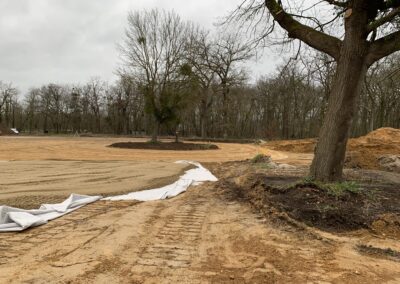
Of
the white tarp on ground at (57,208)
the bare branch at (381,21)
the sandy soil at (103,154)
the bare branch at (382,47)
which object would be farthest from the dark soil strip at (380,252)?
the sandy soil at (103,154)

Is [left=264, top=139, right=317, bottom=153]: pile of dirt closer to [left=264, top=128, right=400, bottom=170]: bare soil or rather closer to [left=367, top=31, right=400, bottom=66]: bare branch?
[left=264, top=128, right=400, bottom=170]: bare soil

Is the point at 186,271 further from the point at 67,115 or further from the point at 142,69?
the point at 67,115

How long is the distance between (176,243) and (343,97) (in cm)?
500

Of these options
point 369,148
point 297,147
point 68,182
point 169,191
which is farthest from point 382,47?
point 297,147

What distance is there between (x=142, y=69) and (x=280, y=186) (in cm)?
2392

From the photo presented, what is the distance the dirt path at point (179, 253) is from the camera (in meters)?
4.25

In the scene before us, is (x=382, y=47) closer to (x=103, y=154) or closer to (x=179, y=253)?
(x=179, y=253)

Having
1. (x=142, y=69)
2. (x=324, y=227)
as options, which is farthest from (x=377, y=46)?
(x=142, y=69)

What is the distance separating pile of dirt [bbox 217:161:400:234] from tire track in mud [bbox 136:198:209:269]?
53.5 inches

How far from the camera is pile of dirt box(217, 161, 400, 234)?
6242 millimetres

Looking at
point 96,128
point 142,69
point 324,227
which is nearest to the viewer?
point 324,227

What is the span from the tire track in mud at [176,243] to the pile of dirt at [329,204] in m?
1.36

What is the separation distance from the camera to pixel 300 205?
274 inches

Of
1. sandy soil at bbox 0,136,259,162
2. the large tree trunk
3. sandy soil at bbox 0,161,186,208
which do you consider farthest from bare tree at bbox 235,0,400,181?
sandy soil at bbox 0,136,259,162
